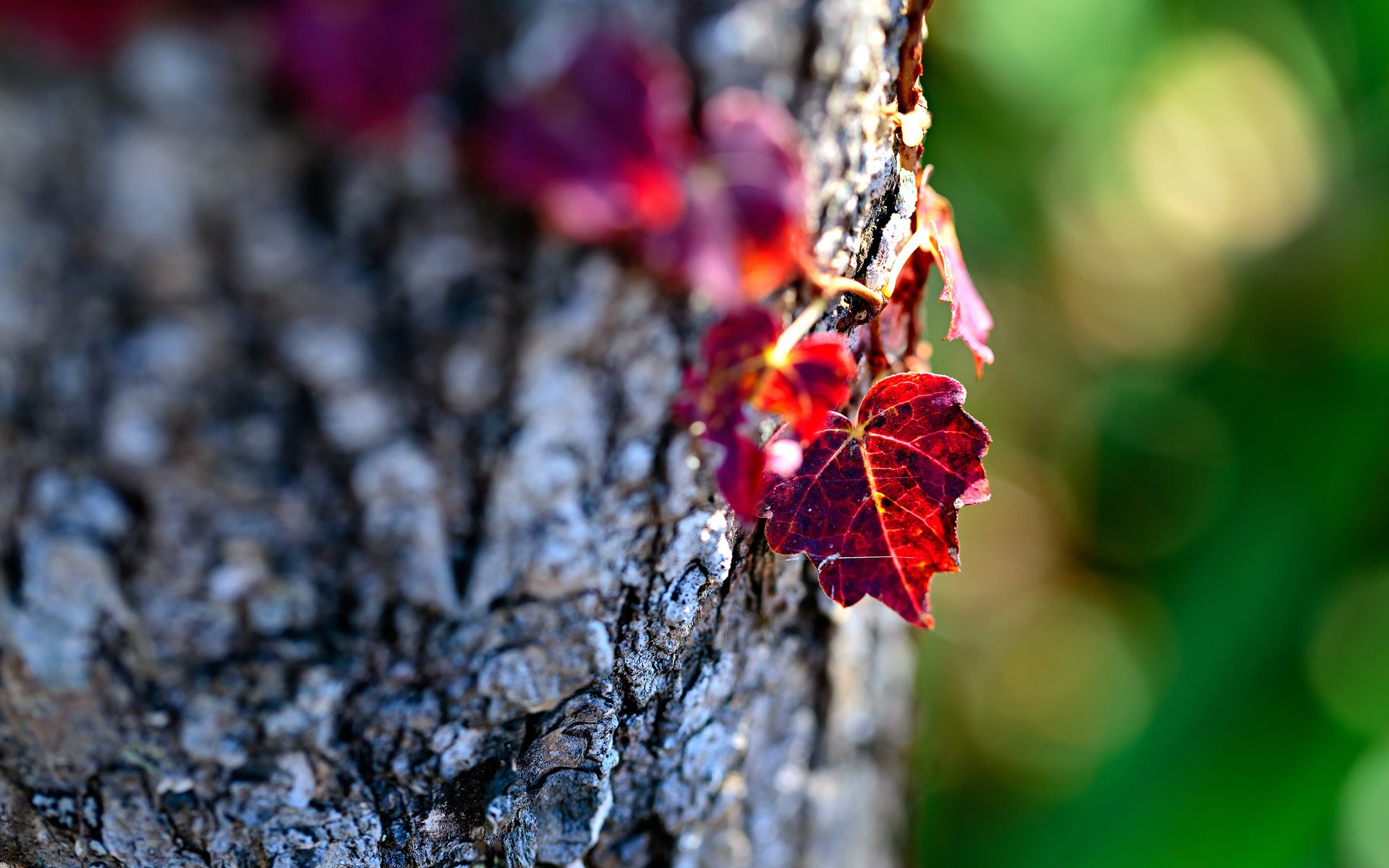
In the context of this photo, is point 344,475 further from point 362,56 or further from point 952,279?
point 952,279

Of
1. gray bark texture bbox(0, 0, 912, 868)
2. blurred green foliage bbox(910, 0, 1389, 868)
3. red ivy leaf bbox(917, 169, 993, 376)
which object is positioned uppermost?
blurred green foliage bbox(910, 0, 1389, 868)

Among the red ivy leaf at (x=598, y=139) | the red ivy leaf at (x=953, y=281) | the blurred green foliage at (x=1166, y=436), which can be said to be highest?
the blurred green foliage at (x=1166, y=436)

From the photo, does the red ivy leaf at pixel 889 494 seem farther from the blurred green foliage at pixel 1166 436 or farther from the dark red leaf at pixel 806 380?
the blurred green foliage at pixel 1166 436

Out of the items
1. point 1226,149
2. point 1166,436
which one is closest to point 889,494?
point 1166,436

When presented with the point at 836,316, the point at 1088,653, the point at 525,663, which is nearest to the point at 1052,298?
the point at 1088,653

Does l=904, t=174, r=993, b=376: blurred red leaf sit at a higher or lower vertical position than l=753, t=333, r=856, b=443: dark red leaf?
higher

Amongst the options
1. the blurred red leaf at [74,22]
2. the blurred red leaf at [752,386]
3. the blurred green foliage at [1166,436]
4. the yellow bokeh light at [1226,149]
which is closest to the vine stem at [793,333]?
the blurred red leaf at [752,386]

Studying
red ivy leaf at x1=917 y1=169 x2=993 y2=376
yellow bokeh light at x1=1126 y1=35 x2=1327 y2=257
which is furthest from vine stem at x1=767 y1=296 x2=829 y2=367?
yellow bokeh light at x1=1126 y1=35 x2=1327 y2=257

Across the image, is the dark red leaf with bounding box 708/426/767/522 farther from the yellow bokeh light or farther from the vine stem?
the yellow bokeh light
